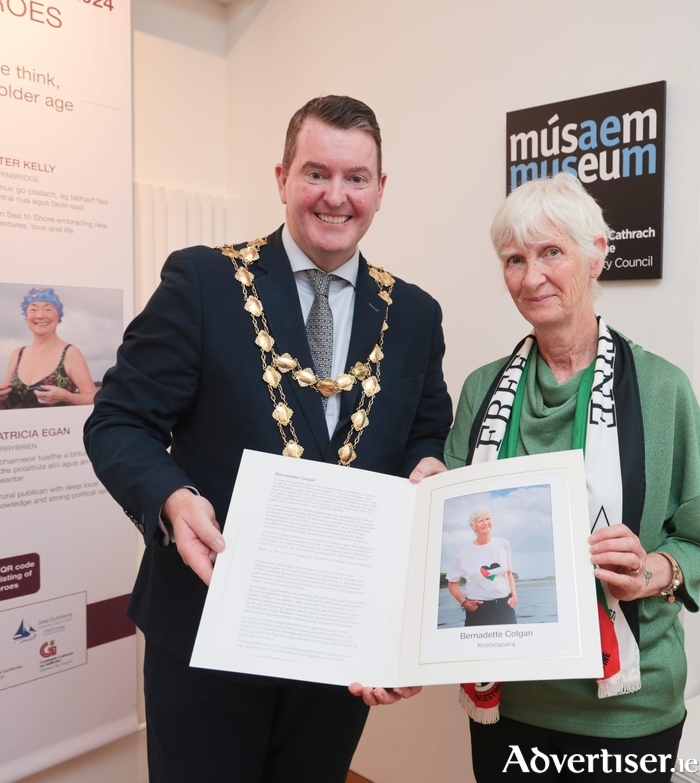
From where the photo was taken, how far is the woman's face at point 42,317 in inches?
101

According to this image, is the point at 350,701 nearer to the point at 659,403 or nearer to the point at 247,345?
the point at 247,345

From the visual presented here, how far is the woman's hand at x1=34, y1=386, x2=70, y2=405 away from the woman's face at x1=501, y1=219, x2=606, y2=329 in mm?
1788

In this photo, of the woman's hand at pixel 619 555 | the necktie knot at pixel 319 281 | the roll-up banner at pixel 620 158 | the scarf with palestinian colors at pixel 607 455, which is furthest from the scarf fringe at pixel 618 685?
the roll-up banner at pixel 620 158

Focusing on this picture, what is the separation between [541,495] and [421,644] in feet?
1.08

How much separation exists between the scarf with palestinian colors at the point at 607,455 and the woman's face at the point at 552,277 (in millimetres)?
114

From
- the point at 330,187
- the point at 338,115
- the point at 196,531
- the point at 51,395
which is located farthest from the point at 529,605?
the point at 51,395

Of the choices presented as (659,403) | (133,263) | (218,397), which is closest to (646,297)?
(659,403)

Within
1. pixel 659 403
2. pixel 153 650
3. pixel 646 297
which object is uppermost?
pixel 646 297

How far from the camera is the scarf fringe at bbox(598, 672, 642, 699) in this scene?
1.40 meters

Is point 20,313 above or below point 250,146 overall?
below

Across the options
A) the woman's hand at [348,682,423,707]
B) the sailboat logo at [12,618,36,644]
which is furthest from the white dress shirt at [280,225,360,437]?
the sailboat logo at [12,618,36,644]

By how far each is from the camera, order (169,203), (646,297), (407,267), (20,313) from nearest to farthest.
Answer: (646,297)
(20,313)
(407,267)
(169,203)

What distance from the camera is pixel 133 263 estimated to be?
296 centimetres

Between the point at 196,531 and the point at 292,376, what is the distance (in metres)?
0.41
